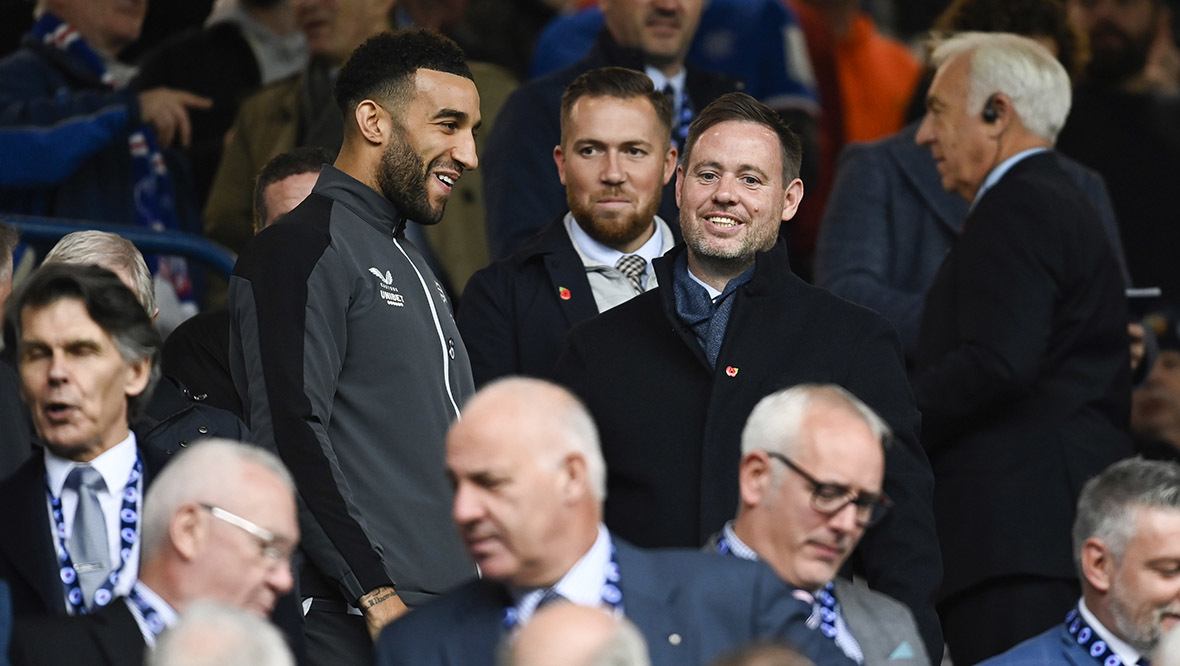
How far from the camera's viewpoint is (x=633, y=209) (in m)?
6.40

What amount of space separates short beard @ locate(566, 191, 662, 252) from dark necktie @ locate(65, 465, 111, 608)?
2.01 m

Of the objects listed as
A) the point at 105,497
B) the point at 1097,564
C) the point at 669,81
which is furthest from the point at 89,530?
the point at 669,81

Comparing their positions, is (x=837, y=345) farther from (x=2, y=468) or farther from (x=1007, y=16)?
(x=1007, y=16)

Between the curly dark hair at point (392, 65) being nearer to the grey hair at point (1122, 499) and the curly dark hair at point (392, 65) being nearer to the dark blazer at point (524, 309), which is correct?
the dark blazer at point (524, 309)

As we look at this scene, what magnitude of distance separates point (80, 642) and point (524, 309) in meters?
2.13

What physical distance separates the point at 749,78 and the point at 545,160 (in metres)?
1.90

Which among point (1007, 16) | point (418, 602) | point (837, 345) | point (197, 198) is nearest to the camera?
point (418, 602)

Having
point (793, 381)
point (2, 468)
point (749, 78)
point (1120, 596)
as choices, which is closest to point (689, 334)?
point (793, 381)

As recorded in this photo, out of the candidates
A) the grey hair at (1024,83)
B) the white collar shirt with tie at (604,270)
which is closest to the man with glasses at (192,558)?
the white collar shirt with tie at (604,270)

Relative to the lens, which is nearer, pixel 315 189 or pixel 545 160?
pixel 315 189

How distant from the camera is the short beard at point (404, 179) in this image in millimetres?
5625

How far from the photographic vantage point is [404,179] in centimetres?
562

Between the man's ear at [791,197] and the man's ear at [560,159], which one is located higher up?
the man's ear at [791,197]

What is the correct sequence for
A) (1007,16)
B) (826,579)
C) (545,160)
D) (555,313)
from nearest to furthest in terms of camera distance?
1. (826,579)
2. (555,313)
3. (545,160)
4. (1007,16)
